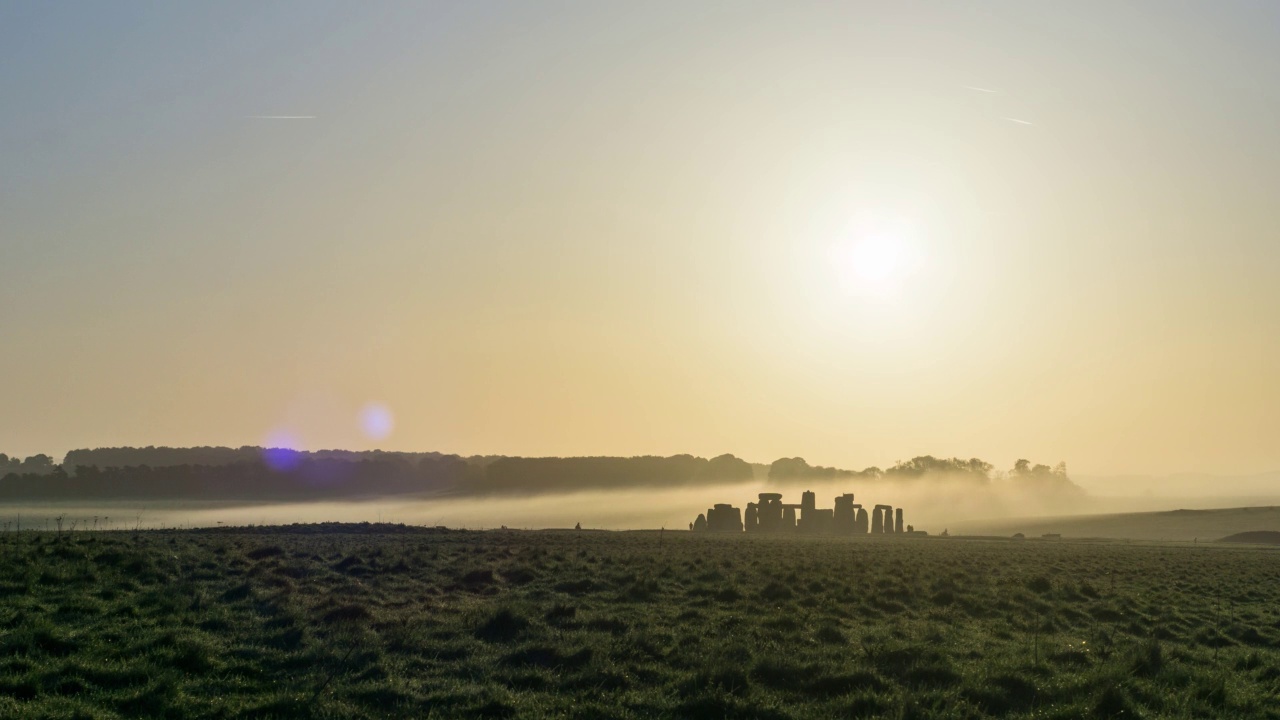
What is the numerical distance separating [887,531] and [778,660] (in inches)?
3100

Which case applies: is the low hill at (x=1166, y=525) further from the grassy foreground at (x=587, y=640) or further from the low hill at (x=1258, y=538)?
the grassy foreground at (x=587, y=640)

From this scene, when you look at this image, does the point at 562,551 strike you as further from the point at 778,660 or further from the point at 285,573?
the point at 778,660

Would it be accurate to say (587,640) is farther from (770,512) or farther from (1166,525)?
(1166,525)

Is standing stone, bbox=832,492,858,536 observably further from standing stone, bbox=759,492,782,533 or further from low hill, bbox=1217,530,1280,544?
low hill, bbox=1217,530,1280,544

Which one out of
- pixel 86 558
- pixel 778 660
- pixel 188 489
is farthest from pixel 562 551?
pixel 188 489

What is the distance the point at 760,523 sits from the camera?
88.6m

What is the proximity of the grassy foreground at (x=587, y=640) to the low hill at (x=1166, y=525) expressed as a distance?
10669 cm

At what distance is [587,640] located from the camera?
15.8 metres

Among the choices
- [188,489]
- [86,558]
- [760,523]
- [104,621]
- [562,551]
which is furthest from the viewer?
[188,489]

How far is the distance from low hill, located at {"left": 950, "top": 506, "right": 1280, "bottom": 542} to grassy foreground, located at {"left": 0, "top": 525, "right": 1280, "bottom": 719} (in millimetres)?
106689

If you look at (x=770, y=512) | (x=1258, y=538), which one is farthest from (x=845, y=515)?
(x=1258, y=538)

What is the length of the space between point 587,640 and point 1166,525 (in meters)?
153

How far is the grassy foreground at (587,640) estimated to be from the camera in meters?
11.6

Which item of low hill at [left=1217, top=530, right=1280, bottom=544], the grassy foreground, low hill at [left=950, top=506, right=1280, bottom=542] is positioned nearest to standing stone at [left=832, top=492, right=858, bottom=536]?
low hill at [left=950, top=506, right=1280, bottom=542]
